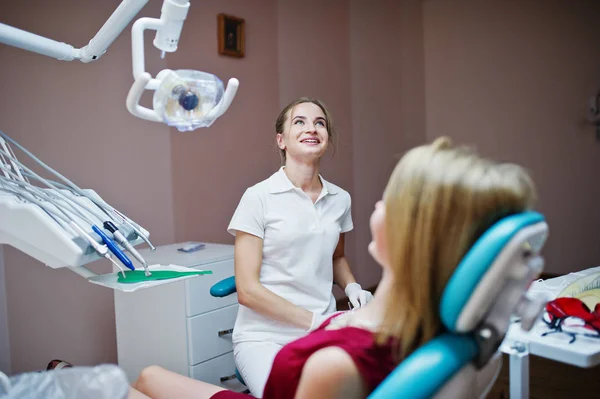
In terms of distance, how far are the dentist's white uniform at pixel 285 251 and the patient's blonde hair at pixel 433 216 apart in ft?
2.37

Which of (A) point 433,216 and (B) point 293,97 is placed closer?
(A) point 433,216

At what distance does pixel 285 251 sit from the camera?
1430mm

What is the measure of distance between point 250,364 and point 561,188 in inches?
128

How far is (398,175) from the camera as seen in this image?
679 mm

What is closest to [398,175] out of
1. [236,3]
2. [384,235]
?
[384,235]

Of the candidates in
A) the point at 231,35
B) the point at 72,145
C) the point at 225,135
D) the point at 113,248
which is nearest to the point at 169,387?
the point at 113,248

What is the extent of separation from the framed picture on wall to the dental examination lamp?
6.07ft

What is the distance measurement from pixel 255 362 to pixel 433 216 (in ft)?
2.59

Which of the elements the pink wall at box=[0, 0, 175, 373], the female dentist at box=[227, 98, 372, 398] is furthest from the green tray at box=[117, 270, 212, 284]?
the pink wall at box=[0, 0, 175, 373]

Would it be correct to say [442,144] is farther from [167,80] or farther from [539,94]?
[539,94]

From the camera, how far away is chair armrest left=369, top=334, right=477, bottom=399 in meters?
0.58

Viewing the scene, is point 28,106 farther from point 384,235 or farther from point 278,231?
point 384,235

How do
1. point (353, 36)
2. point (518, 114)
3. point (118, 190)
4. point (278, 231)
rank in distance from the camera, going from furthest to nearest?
point (518, 114)
point (353, 36)
point (118, 190)
point (278, 231)

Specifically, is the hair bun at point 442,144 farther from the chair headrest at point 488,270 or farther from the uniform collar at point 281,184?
the uniform collar at point 281,184
